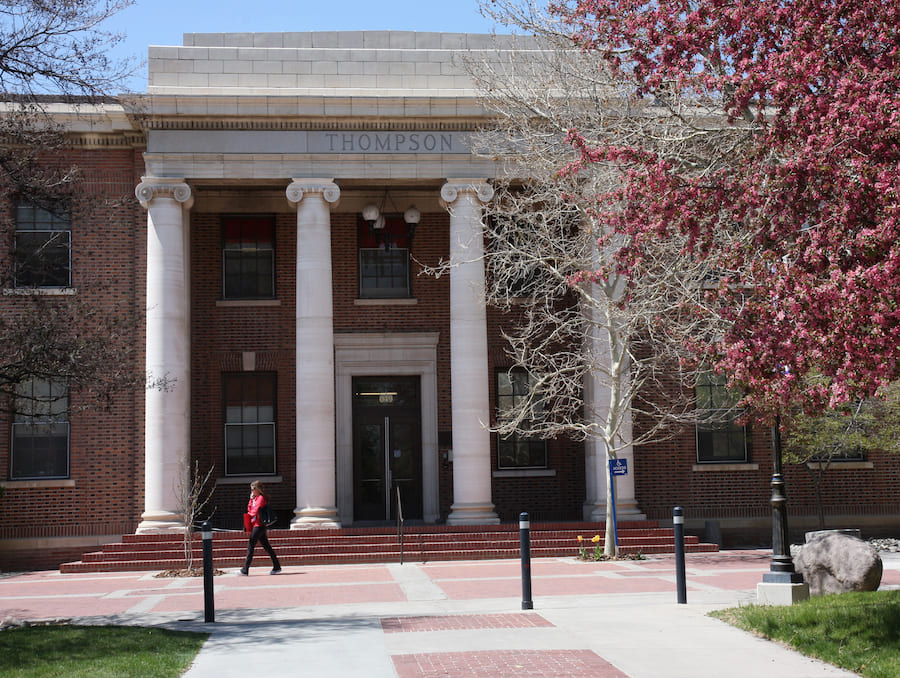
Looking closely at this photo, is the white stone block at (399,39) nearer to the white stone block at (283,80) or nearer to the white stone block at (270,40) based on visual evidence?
the white stone block at (270,40)

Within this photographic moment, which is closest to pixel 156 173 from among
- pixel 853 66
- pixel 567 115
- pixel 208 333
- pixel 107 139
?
pixel 107 139

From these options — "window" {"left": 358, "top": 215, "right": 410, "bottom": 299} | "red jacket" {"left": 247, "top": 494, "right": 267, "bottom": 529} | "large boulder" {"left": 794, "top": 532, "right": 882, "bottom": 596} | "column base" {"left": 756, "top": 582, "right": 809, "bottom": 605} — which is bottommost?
"column base" {"left": 756, "top": 582, "right": 809, "bottom": 605}

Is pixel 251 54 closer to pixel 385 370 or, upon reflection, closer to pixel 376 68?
pixel 376 68

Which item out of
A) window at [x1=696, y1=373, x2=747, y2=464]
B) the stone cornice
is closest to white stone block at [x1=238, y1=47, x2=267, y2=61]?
the stone cornice

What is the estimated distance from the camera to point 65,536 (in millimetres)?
21641

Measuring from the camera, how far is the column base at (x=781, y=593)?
11.7 metres

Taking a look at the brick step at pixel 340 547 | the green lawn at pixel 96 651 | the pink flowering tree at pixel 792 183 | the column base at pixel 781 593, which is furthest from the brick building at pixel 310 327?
the pink flowering tree at pixel 792 183

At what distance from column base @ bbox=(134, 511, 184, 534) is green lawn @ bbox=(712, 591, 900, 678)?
12655mm

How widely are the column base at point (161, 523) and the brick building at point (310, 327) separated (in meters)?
0.07

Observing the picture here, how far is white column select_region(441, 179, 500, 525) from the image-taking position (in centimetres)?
2148

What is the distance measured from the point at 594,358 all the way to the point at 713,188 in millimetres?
10847

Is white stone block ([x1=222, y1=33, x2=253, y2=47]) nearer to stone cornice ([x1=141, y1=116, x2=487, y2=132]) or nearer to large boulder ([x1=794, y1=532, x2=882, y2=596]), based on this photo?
stone cornice ([x1=141, y1=116, x2=487, y2=132])

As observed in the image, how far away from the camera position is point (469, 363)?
2159cm

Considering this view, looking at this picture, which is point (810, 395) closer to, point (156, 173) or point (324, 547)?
point (324, 547)
